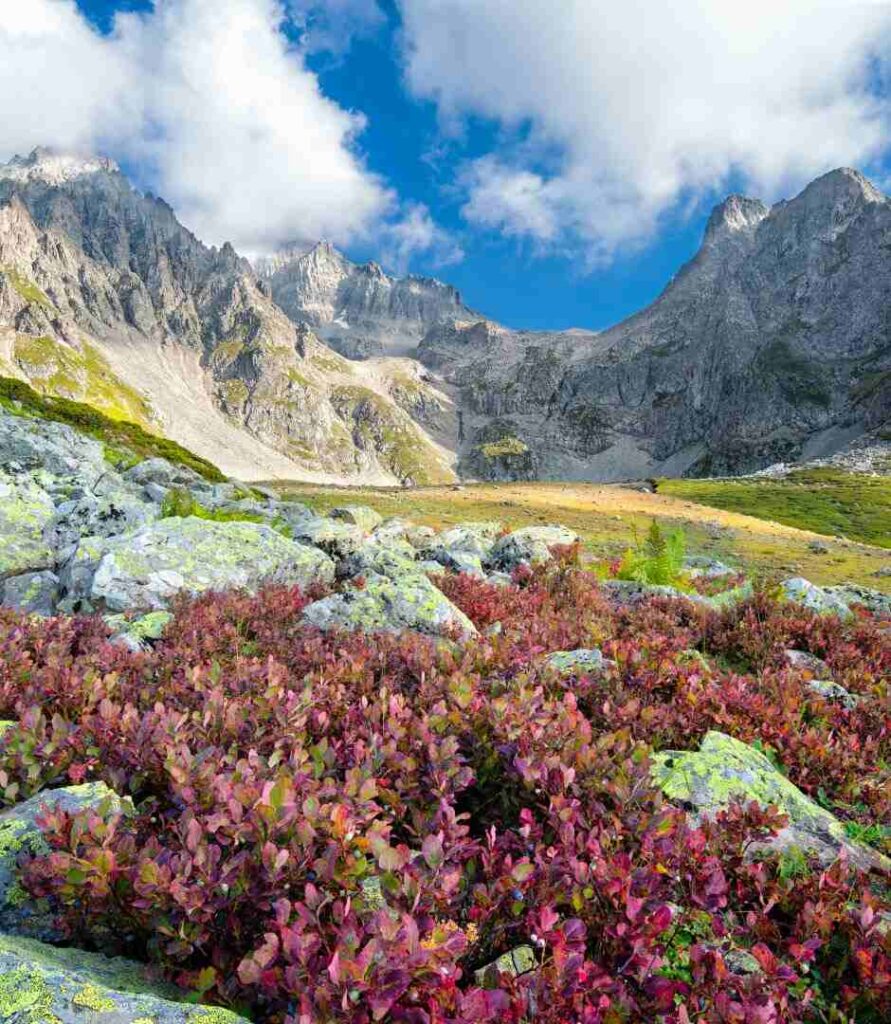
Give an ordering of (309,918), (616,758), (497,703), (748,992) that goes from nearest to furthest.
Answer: (309,918)
(748,992)
(616,758)
(497,703)

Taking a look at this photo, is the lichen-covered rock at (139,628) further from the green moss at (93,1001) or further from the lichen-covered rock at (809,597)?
the lichen-covered rock at (809,597)

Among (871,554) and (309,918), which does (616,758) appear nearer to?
(309,918)

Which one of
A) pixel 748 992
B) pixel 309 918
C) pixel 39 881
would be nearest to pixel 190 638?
pixel 39 881

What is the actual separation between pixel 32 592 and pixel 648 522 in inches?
1881

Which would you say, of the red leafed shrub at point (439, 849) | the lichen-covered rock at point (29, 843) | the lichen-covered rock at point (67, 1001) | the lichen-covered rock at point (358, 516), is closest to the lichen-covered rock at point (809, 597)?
the red leafed shrub at point (439, 849)

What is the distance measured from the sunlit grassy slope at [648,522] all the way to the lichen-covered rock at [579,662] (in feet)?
67.6

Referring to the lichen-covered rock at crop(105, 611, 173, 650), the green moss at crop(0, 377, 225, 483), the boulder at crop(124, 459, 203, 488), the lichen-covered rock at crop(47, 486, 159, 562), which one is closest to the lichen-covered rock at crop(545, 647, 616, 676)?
the lichen-covered rock at crop(105, 611, 173, 650)

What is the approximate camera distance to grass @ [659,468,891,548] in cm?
8150

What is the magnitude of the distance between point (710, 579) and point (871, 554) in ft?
98.2

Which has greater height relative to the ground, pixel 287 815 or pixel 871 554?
pixel 871 554

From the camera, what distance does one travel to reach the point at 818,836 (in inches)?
172

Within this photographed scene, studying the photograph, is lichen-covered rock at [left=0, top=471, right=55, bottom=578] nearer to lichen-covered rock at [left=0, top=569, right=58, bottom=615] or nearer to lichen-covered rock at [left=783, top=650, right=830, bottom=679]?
lichen-covered rock at [left=0, top=569, right=58, bottom=615]

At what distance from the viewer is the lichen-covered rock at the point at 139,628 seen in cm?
742

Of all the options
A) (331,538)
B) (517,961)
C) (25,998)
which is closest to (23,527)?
(331,538)
